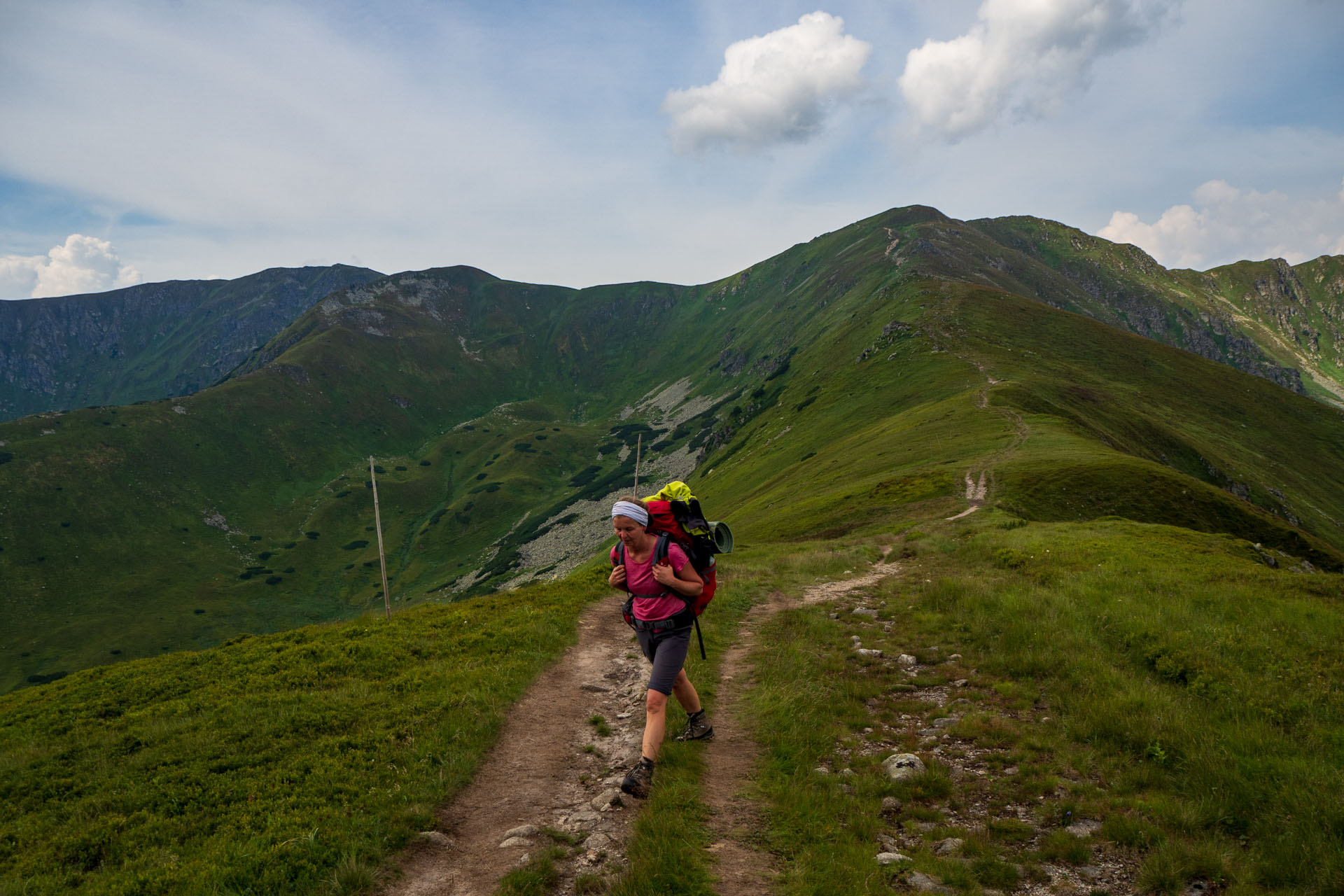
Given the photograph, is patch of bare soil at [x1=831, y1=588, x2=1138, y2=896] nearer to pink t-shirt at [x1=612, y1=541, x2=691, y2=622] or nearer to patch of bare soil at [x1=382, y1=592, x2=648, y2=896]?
patch of bare soil at [x1=382, y1=592, x2=648, y2=896]

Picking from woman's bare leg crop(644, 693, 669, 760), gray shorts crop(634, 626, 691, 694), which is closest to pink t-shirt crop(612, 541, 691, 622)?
gray shorts crop(634, 626, 691, 694)

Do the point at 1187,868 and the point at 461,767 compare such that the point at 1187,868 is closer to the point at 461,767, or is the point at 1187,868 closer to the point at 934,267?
the point at 461,767

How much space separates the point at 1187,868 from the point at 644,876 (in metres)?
5.95

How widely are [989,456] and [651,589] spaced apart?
48.9 m

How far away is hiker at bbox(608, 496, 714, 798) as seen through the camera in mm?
9344

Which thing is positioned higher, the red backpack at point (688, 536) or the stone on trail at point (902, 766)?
the red backpack at point (688, 536)

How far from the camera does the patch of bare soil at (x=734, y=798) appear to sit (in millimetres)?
7059

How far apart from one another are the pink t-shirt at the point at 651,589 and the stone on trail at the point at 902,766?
419 centimetres

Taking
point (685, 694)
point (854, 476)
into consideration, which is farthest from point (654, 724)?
point (854, 476)

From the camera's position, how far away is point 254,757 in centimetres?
1085

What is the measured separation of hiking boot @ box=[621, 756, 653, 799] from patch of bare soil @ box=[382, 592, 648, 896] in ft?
0.82

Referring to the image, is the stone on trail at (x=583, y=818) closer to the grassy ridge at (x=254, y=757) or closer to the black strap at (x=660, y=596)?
the grassy ridge at (x=254, y=757)

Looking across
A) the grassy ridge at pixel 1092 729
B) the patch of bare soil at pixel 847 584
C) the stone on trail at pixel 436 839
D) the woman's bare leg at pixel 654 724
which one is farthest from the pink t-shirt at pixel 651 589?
the patch of bare soil at pixel 847 584

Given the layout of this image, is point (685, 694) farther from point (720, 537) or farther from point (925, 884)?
point (925, 884)
